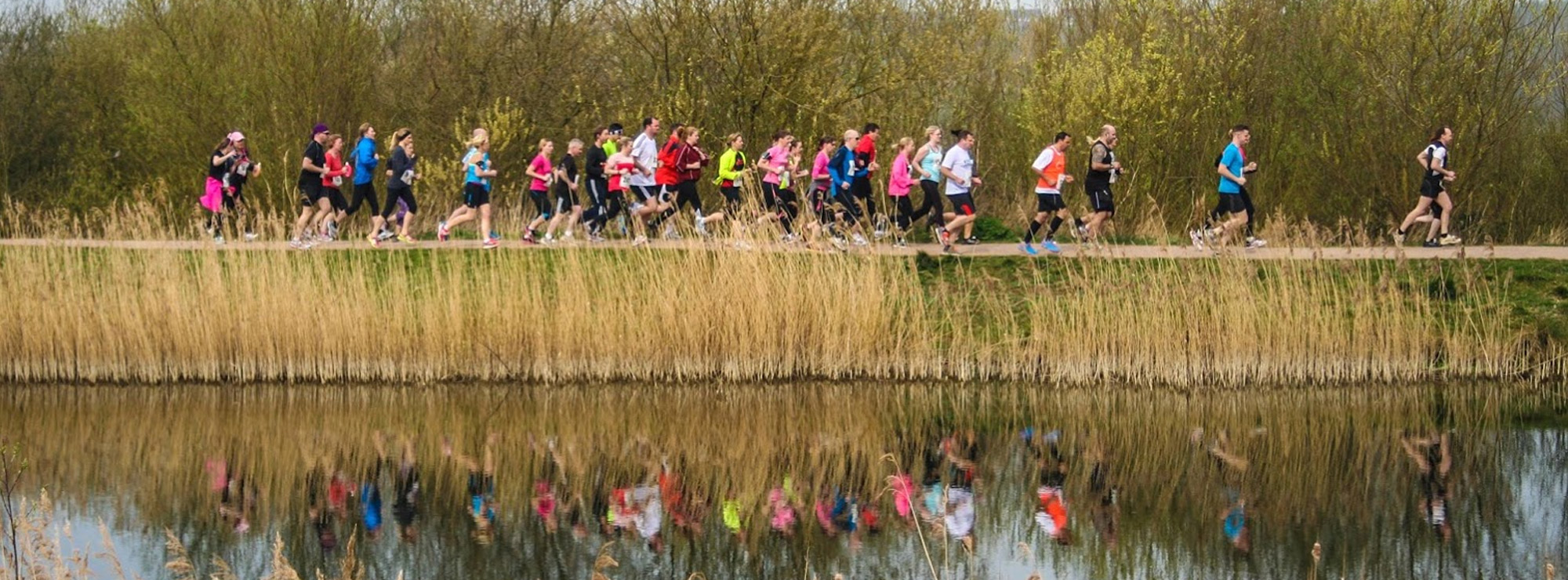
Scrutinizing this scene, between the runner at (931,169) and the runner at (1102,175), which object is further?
the runner at (931,169)

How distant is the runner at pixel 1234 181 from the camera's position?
20969mm

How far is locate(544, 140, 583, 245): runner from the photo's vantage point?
2233 centimetres

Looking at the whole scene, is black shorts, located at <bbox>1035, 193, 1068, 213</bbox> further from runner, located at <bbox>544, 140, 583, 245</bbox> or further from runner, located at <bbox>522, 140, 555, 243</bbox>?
runner, located at <bbox>522, 140, 555, 243</bbox>

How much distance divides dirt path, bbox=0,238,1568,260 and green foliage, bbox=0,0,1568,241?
5061 millimetres

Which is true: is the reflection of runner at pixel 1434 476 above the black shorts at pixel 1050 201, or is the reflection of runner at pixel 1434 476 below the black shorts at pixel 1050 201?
below

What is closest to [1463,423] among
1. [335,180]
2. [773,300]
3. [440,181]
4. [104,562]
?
[773,300]

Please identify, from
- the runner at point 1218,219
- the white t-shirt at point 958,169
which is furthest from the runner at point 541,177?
the runner at point 1218,219

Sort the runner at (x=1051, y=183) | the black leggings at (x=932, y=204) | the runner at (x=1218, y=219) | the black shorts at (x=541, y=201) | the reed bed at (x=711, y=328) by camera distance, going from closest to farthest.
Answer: the reed bed at (x=711, y=328)
the runner at (x=1218, y=219)
the runner at (x=1051, y=183)
the black leggings at (x=932, y=204)
the black shorts at (x=541, y=201)

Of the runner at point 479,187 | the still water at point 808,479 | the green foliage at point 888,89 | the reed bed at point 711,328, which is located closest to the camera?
the still water at point 808,479

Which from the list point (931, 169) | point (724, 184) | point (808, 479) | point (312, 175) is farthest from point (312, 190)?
point (808, 479)

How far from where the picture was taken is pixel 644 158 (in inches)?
886

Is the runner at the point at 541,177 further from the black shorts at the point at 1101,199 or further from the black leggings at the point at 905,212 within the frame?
the black shorts at the point at 1101,199

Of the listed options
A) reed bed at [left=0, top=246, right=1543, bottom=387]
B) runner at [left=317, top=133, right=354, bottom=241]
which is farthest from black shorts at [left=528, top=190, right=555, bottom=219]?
reed bed at [left=0, top=246, right=1543, bottom=387]

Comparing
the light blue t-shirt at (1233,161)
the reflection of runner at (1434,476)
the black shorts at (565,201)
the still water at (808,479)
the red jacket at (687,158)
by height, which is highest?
the red jacket at (687,158)
